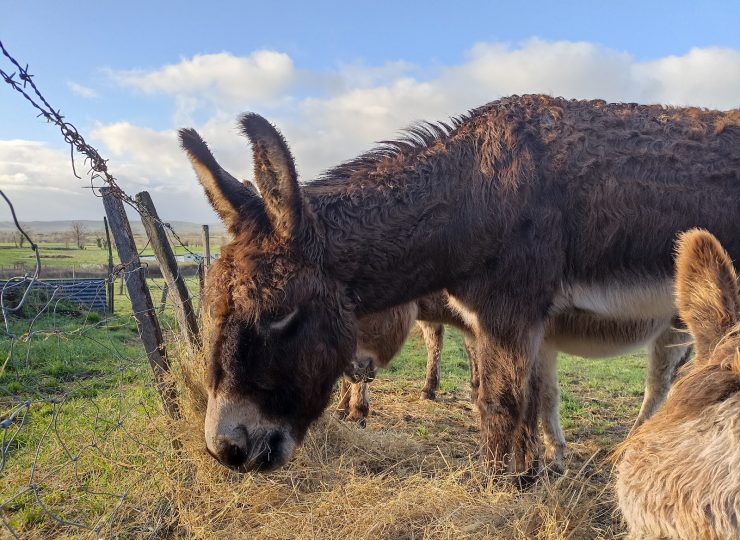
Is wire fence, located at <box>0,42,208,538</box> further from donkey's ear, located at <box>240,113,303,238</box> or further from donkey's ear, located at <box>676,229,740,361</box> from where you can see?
donkey's ear, located at <box>676,229,740,361</box>

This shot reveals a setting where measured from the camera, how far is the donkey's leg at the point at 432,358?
7305 mm

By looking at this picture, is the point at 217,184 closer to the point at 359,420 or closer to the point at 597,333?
the point at 597,333

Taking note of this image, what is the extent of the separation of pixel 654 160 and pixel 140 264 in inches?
152

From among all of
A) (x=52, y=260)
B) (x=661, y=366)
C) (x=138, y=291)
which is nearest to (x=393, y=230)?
(x=138, y=291)

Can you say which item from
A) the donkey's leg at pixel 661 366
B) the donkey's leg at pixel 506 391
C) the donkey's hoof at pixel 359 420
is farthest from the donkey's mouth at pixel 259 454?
the donkey's leg at pixel 661 366

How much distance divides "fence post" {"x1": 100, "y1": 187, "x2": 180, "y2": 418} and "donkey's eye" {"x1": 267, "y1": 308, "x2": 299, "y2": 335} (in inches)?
60.3

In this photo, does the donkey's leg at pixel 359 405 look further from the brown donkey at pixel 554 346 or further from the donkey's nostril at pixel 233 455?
the donkey's nostril at pixel 233 455

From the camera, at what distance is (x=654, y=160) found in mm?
3430

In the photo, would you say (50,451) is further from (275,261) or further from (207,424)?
(275,261)

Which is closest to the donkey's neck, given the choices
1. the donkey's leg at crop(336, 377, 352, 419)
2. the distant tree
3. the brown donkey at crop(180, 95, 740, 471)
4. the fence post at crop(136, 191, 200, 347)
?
the brown donkey at crop(180, 95, 740, 471)

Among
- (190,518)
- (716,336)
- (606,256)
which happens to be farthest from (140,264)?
(716,336)

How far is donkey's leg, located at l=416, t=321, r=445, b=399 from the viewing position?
730 cm

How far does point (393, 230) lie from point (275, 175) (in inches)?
32.4

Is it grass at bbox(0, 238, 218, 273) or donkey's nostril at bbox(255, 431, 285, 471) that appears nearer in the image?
donkey's nostril at bbox(255, 431, 285, 471)
